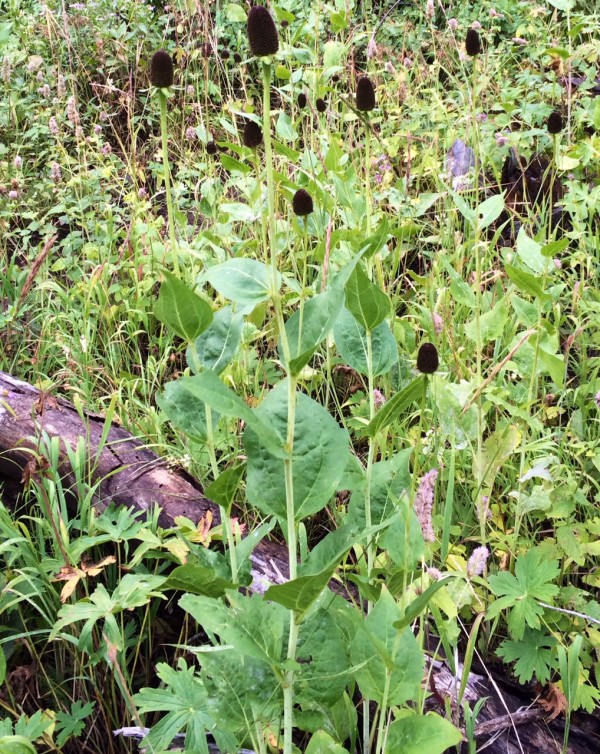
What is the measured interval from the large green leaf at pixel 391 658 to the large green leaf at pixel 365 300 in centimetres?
40

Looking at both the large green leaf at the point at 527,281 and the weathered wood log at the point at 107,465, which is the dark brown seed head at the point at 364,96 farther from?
the weathered wood log at the point at 107,465

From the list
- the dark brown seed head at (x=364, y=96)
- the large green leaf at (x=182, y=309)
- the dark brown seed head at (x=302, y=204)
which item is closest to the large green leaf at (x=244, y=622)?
the large green leaf at (x=182, y=309)

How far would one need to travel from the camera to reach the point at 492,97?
133 inches

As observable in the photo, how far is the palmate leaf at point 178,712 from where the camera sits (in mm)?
1098

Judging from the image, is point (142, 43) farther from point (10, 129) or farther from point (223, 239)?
point (223, 239)

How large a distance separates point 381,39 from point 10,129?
2.36 meters

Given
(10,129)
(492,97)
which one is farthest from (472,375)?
(10,129)

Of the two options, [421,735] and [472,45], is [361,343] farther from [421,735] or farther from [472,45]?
[472,45]

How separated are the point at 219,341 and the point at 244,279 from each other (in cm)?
17

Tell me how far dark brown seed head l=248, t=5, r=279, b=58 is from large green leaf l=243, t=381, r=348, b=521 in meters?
0.40

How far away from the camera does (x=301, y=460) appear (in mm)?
905

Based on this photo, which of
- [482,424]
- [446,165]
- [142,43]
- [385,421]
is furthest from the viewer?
[142,43]

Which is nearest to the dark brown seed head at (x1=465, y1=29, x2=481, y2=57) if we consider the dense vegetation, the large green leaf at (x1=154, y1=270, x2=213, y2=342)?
the dense vegetation

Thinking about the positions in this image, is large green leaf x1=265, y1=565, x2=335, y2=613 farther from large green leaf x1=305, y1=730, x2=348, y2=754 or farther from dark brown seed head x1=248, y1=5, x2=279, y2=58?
dark brown seed head x1=248, y1=5, x2=279, y2=58
